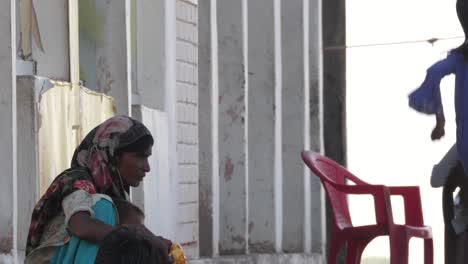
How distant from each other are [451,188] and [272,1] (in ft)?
20.5

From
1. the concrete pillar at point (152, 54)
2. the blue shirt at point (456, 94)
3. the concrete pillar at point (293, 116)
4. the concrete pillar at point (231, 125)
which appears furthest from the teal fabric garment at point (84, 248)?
the concrete pillar at point (293, 116)

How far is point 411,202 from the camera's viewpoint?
9.48 meters

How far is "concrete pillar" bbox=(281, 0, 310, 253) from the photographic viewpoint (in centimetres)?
1420

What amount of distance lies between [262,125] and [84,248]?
773 centimetres

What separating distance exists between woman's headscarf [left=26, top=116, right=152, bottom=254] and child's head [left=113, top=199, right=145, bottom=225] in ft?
0.13

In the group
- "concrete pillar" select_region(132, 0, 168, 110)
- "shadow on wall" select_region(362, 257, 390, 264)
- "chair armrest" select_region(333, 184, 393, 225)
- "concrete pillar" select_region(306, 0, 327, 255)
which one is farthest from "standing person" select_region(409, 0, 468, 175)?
"shadow on wall" select_region(362, 257, 390, 264)

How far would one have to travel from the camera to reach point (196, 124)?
12.0 m

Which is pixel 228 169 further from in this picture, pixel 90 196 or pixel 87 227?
pixel 87 227

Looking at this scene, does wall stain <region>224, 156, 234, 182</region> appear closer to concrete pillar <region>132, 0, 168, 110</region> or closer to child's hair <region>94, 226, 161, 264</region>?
concrete pillar <region>132, 0, 168, 110</region>

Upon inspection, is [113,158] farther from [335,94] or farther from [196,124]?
[335,94]

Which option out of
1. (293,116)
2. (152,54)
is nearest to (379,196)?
(152,54)

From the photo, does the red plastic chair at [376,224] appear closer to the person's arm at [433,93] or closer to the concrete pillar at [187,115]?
the person's arm at [433,93]

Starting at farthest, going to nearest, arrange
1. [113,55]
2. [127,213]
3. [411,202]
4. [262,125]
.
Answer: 1. [262,125]
2. [113,55]
3. [411,202]
4. [127,213]

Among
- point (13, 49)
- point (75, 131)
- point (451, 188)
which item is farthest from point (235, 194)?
point (451, 188)
